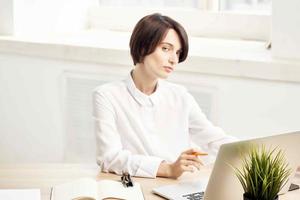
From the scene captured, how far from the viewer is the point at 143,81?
2498mm

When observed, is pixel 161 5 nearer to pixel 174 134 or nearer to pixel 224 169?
pixel 174 134

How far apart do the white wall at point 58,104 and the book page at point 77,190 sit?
1.24m

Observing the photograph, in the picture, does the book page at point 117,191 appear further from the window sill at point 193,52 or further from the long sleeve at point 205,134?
the window sill at point 193,52

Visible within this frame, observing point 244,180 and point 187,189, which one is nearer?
point 244,180

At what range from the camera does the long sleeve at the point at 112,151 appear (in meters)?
2.30

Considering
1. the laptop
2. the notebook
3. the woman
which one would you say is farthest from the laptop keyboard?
the notebook

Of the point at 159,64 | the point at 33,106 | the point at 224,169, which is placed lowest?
the point at 33,106

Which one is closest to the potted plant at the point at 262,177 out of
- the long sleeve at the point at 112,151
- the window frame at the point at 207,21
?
the long sleeve at the point at 112,151

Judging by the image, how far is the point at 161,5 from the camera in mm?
3959

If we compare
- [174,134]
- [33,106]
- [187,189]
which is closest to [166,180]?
[187,189]

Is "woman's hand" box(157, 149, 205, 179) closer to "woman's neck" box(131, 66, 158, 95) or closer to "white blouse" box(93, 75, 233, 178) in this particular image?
"white blouse" box(93, 75, 233, 178)

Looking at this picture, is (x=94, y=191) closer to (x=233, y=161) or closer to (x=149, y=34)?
(x=233, y=161)

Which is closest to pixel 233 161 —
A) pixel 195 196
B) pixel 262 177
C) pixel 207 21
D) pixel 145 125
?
pixel 262 177

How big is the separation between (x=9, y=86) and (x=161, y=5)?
966 mm
